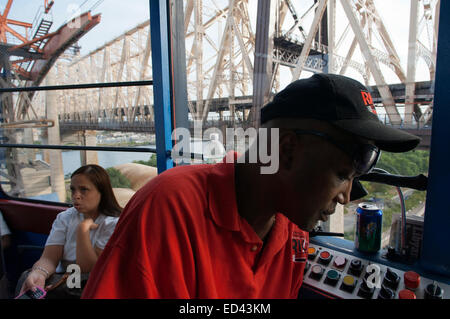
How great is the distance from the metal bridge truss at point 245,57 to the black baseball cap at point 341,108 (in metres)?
0.58

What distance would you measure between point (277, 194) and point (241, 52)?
1.10m

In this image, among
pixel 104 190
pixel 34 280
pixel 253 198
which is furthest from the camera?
pixel 104 190

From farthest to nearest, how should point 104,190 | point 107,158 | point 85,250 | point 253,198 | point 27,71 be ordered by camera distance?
point 27,71, point 107,158, point 104,190, point 85,250, point 253,198

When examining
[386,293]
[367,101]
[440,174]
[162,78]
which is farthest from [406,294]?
[162,78]

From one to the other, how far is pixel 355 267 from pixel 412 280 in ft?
0.64

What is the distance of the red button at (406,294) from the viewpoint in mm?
961

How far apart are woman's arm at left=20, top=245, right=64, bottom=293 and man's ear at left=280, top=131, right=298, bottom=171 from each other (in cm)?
146

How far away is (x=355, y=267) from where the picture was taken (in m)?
1.12

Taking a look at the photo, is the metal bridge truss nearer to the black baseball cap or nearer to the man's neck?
the black baseball cap

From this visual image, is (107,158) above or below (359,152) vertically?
below

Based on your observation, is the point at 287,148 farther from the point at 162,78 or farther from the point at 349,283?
the point at 162,78

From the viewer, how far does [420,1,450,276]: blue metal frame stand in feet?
3.39

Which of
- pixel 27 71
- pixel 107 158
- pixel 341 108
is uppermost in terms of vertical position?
pixel 27 71

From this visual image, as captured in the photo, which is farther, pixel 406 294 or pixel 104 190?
pixel 104 190
